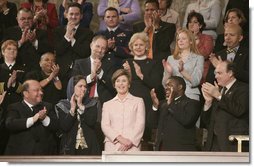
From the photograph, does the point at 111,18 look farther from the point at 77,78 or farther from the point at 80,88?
the point at 80,88

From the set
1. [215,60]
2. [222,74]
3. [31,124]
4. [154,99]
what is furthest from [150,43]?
[31,124]

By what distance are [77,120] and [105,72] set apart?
0.80 meters

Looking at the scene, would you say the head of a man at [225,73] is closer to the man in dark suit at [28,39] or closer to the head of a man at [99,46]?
the head of a man at [99,46]

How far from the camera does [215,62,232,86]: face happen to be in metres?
9.50

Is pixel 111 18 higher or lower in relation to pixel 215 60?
higher

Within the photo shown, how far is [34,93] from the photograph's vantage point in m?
9.95

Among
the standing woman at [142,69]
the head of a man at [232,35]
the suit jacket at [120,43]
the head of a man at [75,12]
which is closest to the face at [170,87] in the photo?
the standing woman at [142,69]

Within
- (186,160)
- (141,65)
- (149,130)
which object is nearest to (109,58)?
(141,65)

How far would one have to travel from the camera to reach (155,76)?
31.9ft

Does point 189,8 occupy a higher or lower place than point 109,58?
higher

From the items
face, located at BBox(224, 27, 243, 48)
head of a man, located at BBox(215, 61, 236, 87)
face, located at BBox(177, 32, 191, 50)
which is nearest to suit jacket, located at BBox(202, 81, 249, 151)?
head of a man, located at BBox(215, 61, 236, 87)

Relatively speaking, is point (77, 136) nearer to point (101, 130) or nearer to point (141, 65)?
point (101, 130)

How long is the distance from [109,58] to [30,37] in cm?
125

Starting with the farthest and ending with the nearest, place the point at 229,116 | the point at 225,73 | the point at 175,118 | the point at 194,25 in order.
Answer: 1. the point at 194,25
2. the point at 175,118
3. the point at 225,73
4. the point at 229,116
